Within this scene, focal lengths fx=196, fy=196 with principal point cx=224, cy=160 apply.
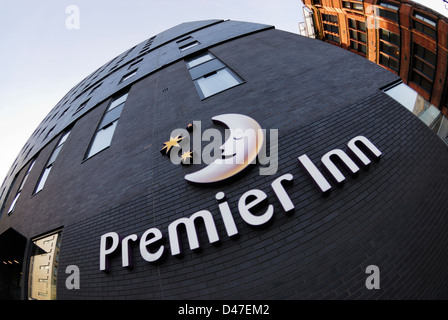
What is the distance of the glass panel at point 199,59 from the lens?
9.45 metres

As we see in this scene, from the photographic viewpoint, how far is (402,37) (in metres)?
16.9

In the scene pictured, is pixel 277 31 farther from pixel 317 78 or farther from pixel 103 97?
pixel 103 97

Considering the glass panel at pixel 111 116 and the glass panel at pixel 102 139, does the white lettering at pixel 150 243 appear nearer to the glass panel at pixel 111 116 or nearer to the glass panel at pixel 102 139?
the glass panel at pixel 102 139

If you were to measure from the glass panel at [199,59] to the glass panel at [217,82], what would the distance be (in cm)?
183

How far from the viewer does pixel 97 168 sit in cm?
694

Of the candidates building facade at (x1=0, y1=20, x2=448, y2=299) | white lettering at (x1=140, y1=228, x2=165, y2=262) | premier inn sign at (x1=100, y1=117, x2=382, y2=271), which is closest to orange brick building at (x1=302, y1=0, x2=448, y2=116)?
building facade at (x1=0, y1=20, x2=448, y2=299)

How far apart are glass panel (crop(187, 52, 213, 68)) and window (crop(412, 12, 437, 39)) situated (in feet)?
52.6

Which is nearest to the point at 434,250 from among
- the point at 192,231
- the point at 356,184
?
the point at 356,184

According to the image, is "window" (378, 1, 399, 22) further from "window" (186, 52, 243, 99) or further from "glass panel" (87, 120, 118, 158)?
"glass panel" (87, 120, 118, 158)

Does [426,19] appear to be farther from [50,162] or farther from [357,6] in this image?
[50,162]

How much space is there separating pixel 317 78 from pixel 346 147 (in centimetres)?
291

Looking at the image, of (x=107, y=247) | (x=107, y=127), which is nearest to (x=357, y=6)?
(x=107, y=127)

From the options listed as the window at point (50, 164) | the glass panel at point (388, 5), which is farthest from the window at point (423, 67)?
the window at point (50, 164)

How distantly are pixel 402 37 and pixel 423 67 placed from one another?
3.23 m
